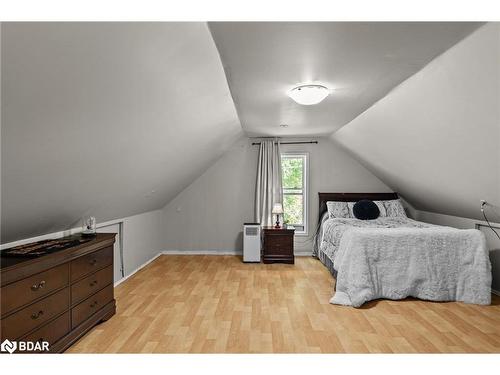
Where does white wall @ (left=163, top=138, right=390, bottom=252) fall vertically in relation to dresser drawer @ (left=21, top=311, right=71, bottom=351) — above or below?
above

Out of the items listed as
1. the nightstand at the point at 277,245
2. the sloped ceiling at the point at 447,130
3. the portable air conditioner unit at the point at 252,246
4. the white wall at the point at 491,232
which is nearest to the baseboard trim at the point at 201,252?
the portable air conditioner unit at the point at 252,246

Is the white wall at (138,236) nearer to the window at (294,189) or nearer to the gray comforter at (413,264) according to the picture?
the window at (294,189)

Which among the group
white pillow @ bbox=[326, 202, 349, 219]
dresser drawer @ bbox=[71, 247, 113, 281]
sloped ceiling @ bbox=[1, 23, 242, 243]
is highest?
sloped ceiling @ bbox=[1, 23, 242, 243]

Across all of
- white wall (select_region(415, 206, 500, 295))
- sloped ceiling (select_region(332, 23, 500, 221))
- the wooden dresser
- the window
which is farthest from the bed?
the window

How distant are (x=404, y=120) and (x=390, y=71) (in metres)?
0.89

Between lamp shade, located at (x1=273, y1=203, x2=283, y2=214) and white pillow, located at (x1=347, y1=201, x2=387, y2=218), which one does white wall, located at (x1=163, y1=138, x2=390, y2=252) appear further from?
white pillow, located at (x1=347, y1=201, x2=387, y2=218)

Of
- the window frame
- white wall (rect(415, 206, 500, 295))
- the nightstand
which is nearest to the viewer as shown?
white wall (rect(415, 206, 500, 295))

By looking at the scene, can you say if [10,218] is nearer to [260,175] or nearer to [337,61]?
[337,61]

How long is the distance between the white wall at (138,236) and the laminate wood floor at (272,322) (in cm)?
40

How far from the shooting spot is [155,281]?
14.1ft

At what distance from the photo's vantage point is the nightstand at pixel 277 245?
17.7 feet

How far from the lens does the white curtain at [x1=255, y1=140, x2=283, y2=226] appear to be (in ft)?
19.2

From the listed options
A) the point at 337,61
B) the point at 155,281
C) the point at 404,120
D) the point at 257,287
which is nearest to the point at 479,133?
the point at 404,120

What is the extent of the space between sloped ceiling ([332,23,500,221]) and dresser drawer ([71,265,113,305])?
3.11 meters
